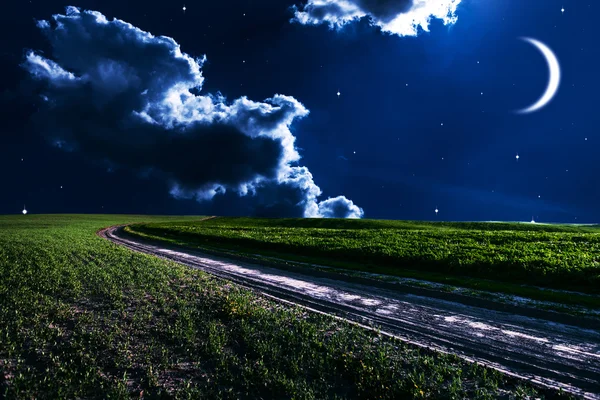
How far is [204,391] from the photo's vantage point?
7227mm

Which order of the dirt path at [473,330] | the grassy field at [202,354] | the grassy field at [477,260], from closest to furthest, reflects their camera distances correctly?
the grassy field at [202,354] → the dirt path at [473,330] → the grassy field at [477,260]

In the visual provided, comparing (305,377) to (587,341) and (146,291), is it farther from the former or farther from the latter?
(146,291)

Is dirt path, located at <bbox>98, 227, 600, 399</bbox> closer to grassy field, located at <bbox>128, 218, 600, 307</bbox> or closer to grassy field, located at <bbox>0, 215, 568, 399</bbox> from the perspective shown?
grassy field, located at <bbox>0, 215, 568, 399</bbox>

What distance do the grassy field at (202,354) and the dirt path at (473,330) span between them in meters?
0.95

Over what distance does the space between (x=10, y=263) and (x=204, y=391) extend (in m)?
22.4

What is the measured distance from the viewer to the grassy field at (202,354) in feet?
23.6

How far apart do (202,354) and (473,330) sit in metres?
8.66

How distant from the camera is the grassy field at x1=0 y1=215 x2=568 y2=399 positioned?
284 inches

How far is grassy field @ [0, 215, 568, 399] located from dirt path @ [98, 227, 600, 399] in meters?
0.95

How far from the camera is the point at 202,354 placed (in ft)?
29.3

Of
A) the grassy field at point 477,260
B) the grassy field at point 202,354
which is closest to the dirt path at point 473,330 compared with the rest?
the grassy field at point 202,354

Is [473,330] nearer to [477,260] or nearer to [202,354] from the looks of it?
[202,354]

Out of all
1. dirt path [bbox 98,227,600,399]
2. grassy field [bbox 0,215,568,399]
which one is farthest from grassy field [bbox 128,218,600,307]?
grassy field [bbox 0,215,568,399]

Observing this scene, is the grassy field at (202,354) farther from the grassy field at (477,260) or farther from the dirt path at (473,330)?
the grassy field at (477,260)
